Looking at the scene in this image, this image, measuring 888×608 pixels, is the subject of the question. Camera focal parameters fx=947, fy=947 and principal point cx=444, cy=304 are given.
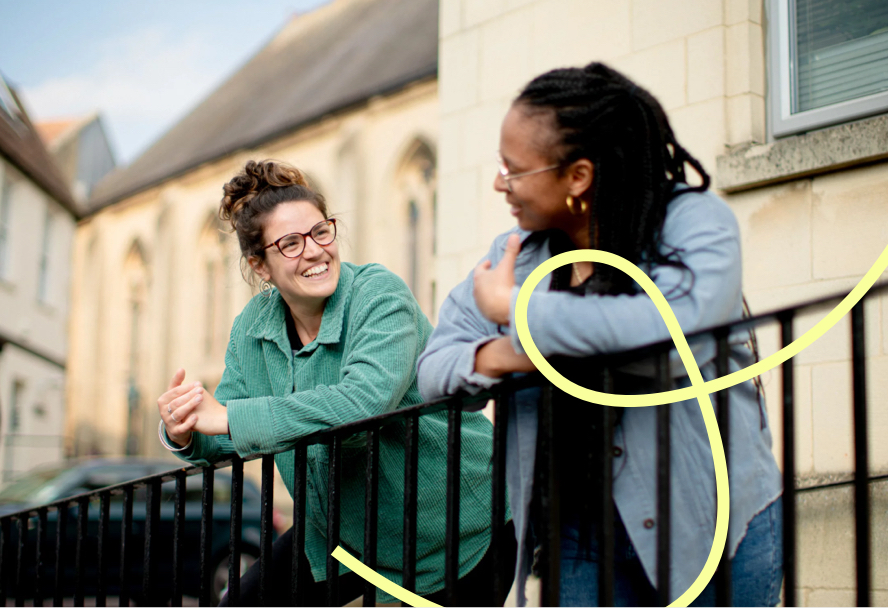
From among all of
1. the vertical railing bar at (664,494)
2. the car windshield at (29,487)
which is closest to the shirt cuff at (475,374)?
the vertical railing bar at (664,494)

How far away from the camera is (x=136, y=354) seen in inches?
1219

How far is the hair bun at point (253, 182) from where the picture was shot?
9.45ft

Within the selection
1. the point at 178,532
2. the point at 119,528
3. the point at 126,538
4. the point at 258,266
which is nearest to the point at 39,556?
the point at 126,538

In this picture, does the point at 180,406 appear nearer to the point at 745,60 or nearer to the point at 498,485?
the point at 498,485

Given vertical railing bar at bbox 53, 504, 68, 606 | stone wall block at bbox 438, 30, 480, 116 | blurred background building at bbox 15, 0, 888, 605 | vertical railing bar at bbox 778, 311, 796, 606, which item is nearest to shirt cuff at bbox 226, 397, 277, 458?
blurred background building at bbox 15, 0, 888, 605

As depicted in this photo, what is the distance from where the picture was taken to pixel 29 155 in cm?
2288

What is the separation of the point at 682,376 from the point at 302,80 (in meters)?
26.8

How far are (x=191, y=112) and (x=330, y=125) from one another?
13.4 metres

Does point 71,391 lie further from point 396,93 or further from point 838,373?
point 838,373

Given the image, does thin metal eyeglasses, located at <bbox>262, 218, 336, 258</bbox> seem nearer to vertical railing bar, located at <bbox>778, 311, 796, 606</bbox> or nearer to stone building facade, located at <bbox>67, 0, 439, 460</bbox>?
vertical railing bar, located at <bbox>778, 311, 796, 606</bbox>

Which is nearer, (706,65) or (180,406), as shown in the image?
(180,406)

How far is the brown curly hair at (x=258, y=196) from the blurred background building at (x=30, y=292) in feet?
64.7

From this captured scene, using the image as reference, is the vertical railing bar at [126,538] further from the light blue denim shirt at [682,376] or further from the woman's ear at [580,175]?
the woman's ear at [580,175]

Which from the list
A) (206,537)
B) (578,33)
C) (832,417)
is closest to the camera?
(206,537)
